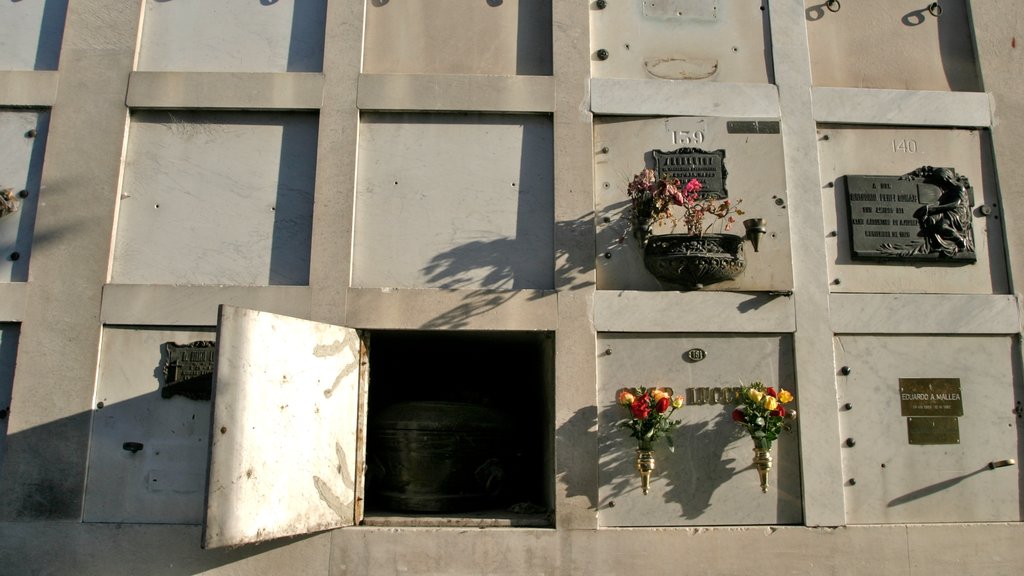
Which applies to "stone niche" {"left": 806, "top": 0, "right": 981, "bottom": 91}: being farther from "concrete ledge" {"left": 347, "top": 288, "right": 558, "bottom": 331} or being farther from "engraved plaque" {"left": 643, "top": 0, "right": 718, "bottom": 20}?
"concrete ledge" {"left": 347, "top": 288, "right": 558, "bottom": 331}

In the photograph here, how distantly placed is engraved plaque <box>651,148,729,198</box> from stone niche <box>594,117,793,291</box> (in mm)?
31

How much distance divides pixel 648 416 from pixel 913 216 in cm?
305

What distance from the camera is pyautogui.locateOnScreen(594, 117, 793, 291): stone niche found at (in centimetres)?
652

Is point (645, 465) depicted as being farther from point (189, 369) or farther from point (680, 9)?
point (680, 9)

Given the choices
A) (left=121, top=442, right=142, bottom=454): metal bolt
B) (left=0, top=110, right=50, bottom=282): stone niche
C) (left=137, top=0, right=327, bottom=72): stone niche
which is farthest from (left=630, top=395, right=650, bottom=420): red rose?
(left=0, top=110, right=50, bottom=282): stone niche

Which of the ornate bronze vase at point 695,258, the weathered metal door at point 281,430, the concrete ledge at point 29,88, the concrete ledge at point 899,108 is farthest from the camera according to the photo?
the concrete ledge at point 899,108

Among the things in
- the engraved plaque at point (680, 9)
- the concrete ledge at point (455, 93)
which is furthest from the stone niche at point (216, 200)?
the engraved plaque at point (680, 9)

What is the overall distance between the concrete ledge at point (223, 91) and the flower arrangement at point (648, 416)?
376 centimetres

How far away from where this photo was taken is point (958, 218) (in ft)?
21.9

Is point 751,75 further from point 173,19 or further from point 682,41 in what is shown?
point 173,19

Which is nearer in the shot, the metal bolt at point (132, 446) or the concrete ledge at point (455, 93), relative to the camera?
the metal bolt at point (132, 446)

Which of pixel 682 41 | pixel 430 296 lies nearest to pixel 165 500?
pixel 430 296

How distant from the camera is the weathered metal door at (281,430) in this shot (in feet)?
15.6

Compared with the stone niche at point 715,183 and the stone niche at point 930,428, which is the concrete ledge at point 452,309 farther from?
the stone niche at point 930,428
